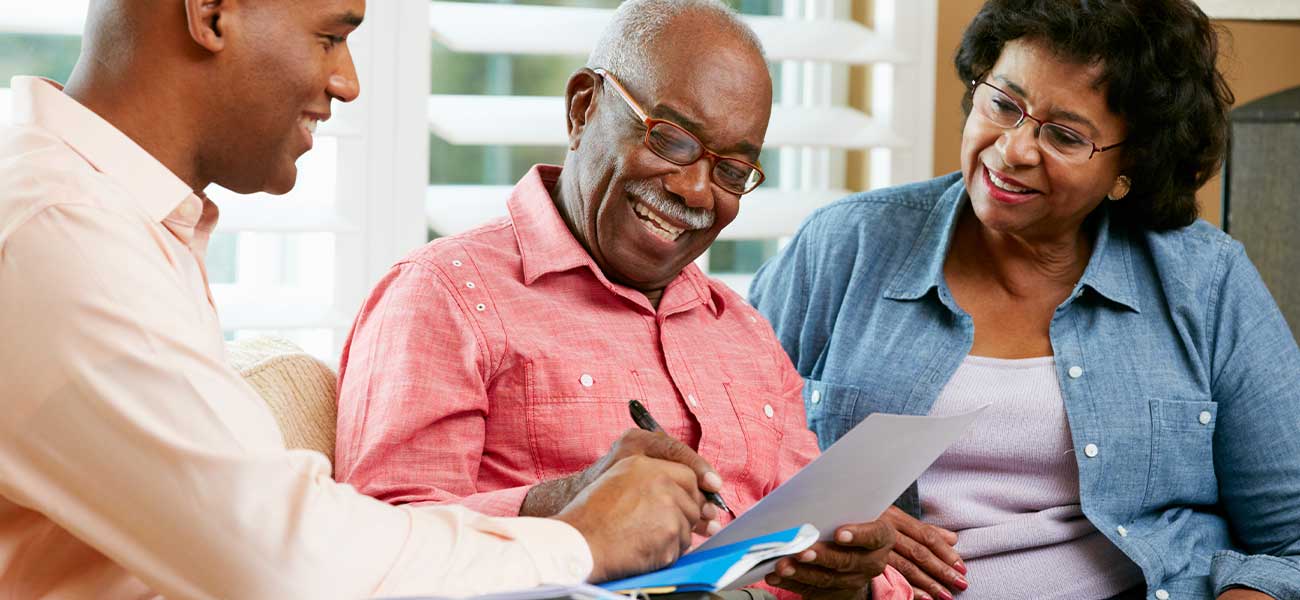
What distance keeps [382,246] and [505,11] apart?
1.43 ft

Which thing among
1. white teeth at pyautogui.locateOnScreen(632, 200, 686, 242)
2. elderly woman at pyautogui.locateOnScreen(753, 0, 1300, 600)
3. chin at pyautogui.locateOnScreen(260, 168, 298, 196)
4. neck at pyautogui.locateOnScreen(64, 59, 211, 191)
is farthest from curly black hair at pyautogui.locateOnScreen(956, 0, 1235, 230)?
neck at pyautogui.locateOnScreen(64, 59, 211, 191)

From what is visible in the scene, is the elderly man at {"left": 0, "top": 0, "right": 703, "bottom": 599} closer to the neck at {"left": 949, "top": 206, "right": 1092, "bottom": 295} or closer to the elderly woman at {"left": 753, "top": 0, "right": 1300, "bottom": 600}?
the elderly woman at {"left": 753, "top": 0, "right": 1300, "bottom": 600}

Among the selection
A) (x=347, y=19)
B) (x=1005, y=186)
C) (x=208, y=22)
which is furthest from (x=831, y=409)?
(x=208, y=22)

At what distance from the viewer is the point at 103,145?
41.1 inches

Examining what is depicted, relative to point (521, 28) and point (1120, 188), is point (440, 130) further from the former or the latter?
point (1120, 188)

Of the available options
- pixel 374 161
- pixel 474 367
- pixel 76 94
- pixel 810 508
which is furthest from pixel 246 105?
pixel 374 161

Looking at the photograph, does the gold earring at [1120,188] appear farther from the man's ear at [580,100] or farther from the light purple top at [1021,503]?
the man's ear at [580,100]

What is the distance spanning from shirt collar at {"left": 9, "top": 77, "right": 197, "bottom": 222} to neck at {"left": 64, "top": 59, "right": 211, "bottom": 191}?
0.01 m

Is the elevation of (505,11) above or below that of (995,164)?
above

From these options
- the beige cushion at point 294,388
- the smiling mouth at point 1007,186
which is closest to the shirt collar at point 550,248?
the beige cushion at point 294,388

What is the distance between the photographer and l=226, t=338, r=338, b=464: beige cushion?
147 centimetres

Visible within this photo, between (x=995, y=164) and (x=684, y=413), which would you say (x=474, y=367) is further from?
(x=995, y=164)

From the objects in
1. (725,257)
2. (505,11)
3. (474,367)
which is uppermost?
(505,11)

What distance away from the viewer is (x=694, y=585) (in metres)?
1.08
